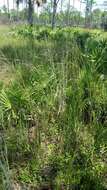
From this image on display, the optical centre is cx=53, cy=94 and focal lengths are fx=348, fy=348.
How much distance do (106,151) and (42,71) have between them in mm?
1356

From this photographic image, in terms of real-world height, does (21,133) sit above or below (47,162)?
above

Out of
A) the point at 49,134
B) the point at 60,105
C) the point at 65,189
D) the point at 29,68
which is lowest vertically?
the point at 65,189

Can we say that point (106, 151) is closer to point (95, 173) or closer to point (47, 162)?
point (95, 173)

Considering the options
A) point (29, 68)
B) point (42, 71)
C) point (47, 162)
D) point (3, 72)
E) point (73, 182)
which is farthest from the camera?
point (3, 72)

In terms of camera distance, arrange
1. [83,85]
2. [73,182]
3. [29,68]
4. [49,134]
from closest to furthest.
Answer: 1. [73,182]
2. [49,134]
3. [83,85]
4. [29,68]

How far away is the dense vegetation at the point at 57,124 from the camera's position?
10.3 ft

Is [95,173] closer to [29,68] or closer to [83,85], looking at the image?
[83,85]

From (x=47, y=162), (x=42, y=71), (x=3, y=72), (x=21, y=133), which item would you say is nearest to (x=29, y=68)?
(x=42, y=71)

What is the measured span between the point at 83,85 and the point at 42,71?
0.58 meters

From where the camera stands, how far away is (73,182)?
299 centimetres

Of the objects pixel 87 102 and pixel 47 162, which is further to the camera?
pixel 87 102

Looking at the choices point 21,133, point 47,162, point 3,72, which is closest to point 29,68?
point 3,72

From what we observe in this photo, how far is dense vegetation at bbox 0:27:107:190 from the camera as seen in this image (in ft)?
10.3

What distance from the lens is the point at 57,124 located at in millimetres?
3633
